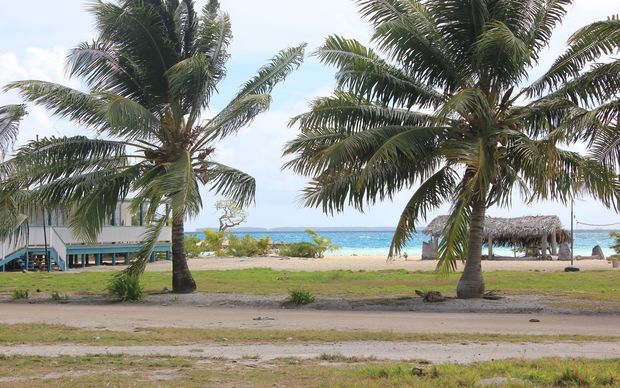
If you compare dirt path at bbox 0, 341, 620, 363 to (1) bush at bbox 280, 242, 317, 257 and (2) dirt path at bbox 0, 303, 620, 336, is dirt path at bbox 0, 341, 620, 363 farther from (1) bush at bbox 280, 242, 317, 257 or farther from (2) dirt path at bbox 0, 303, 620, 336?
(1) bush at bbox 280, 242, 317, 257

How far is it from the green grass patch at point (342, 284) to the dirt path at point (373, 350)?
798 cm

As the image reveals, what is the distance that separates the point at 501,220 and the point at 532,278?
777 inches

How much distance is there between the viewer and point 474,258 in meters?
17.4

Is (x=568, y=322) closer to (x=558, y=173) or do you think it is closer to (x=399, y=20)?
(x=558, y=173)

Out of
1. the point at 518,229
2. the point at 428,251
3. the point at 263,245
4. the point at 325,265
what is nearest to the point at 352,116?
the point at 325,265

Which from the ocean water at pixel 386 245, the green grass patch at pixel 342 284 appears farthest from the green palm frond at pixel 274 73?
the ocean water at pixel 386 245

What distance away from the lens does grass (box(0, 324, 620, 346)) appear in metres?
10.8

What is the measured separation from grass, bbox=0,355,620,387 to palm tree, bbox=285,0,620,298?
7.17 metres

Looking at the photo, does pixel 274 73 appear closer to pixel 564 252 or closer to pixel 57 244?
pixel 57 244

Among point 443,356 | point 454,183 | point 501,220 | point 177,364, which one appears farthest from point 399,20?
point 501,220

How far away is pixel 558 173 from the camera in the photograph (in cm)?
1590

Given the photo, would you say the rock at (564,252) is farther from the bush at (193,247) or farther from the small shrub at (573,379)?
the small shrub at (573,379)

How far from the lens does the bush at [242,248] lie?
4603 cm

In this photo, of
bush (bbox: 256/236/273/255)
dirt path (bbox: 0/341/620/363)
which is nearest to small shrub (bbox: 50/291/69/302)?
dirt path (bbox: 0/341/620/363)
